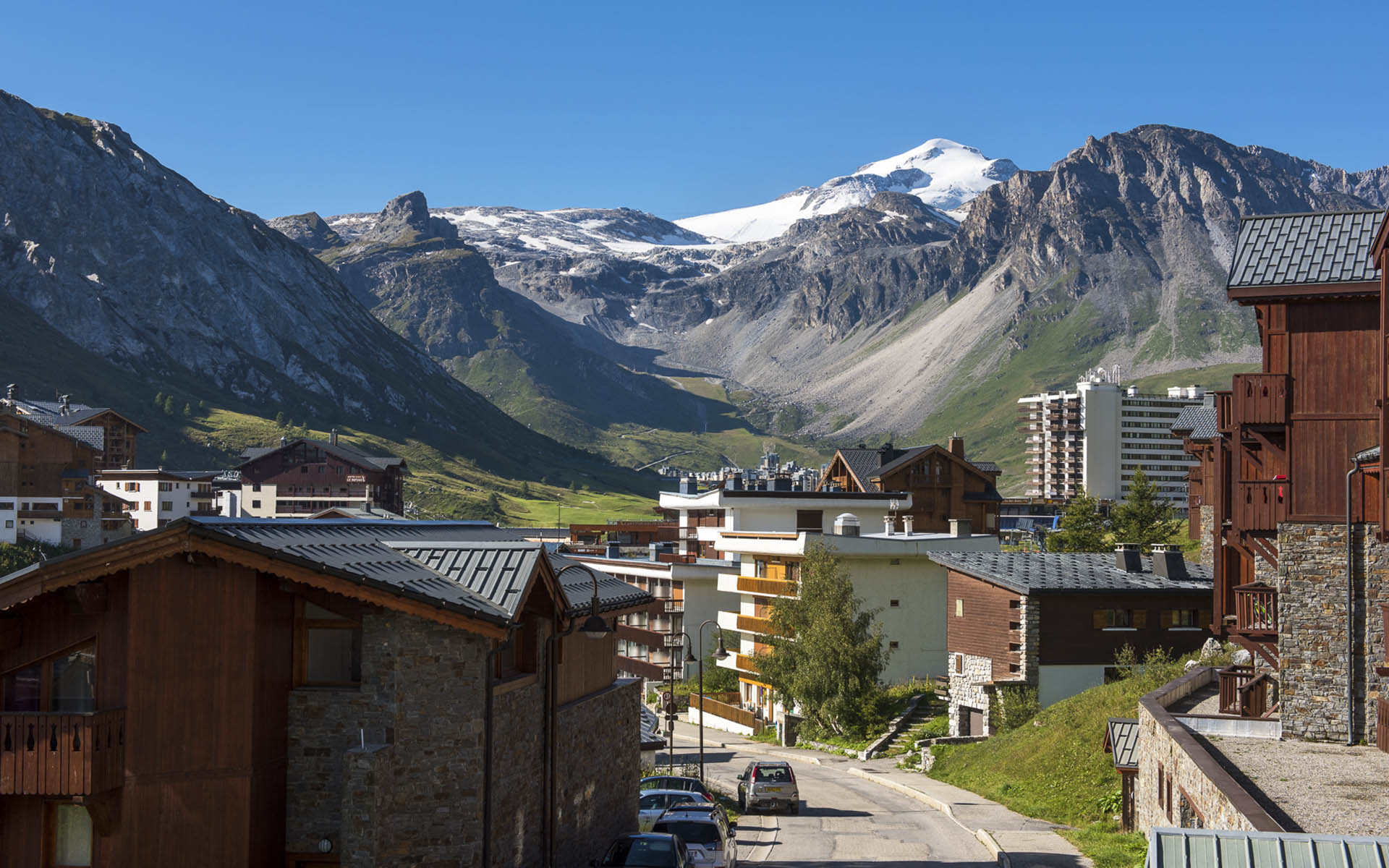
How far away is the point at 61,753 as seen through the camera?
17.2 meters

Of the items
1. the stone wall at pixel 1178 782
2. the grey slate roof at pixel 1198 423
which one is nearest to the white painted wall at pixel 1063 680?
the grey slate roof at pixel 1198 423

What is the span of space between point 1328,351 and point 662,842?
20.9m

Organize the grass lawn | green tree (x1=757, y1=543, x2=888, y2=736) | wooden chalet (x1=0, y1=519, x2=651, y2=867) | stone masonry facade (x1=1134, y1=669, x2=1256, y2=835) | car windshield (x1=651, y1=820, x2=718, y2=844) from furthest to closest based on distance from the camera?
green tree (x1=757, y1=543, x2=888, y2=736) → the grass lawn → car windshield (x1=651, y1=820, x2=718, y2=844) → stone masonry facade (x1=1134, y1=669, x2=1256, y2=835) → wooden chalet (x1=0, y1=519, x2=651, y2=867)

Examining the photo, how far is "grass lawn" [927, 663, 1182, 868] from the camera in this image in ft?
126

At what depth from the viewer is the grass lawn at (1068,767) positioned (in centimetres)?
3834

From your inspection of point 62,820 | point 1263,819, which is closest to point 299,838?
point 62,820

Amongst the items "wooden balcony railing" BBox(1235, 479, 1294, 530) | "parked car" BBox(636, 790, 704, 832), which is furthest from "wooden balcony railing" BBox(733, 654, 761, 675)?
"wooden balcony railing" BBox(1235, 479, 1294, 530)

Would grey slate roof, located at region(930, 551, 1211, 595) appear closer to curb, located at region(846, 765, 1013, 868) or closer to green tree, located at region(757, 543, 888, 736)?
green tree, located at region(757, 543, 888, 736)

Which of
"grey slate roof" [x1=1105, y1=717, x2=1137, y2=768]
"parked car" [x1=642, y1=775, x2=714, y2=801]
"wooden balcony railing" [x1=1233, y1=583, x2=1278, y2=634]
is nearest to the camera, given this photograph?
"grey slate roof" [x1=1105, y1=717, x2=1137, y2=768]

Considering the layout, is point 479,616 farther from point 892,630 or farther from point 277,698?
point 892,630

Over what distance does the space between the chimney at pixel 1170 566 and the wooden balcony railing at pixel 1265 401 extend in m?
32.6

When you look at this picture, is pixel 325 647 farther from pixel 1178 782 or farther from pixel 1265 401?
pixel 1265 401

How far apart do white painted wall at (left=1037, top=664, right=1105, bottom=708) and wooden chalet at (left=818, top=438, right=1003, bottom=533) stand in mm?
52885

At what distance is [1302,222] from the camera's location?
3497 centimetres
